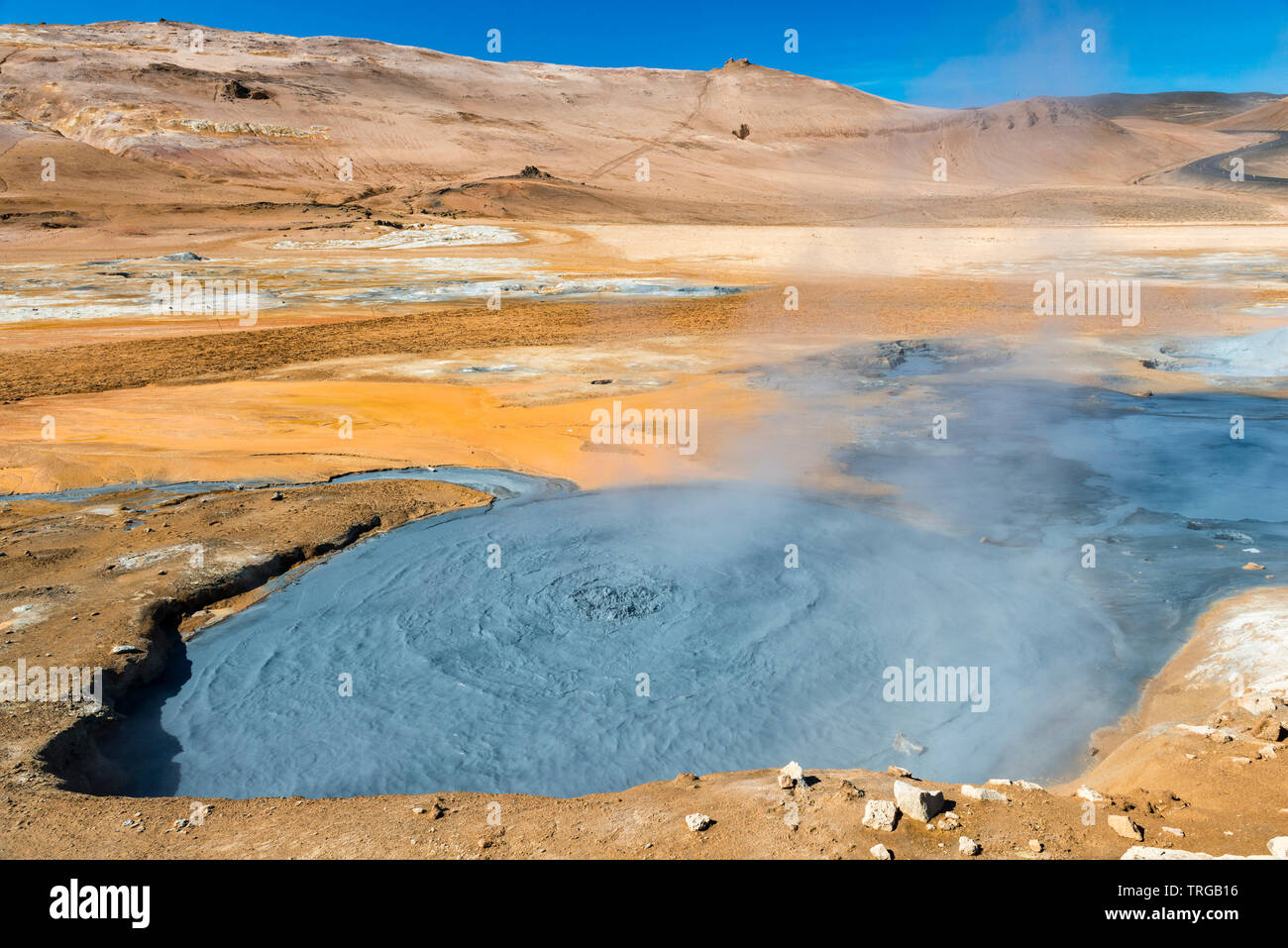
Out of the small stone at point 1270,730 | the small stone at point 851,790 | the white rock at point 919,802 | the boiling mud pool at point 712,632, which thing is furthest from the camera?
the boiling mud pool at point 712,632

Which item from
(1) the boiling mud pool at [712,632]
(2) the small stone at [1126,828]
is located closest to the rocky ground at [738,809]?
(2) the small stone at [1126,828]

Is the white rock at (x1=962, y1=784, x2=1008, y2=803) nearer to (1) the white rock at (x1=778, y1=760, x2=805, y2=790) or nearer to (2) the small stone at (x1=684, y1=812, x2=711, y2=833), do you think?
(1) the white rock at (x1=778, y1=760, x2=805, y2=790)

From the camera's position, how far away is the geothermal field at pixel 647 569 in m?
3.84

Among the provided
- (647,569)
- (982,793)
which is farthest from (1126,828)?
(647,569)

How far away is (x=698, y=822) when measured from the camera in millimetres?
3541

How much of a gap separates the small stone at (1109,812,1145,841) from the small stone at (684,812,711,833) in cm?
150

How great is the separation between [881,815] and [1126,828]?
88cm

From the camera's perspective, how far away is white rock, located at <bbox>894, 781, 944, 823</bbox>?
3418 millimetres

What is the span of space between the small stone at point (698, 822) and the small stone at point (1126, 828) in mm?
1498

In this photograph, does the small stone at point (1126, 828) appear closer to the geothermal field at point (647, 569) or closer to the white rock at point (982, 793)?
the geothermal field at point (647, 569)

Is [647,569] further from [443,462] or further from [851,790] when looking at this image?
[443,462]

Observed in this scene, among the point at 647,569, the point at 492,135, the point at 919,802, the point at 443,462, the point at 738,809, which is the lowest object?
the point at 738,809

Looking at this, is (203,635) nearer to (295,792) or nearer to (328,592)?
(328,592)

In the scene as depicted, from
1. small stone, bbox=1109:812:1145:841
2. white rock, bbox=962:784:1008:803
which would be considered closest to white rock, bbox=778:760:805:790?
white rock, bbox=962:784:1008:803
